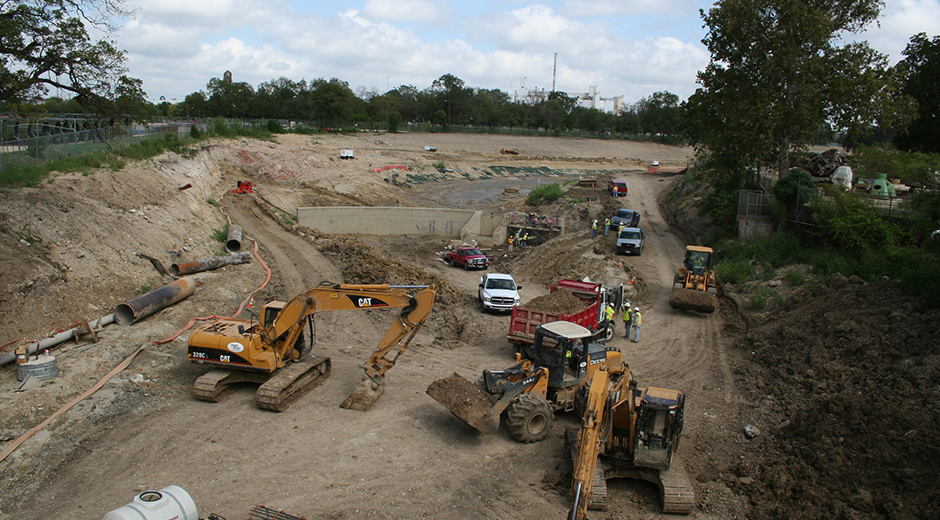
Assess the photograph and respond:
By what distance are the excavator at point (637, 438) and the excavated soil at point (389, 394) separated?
448mm

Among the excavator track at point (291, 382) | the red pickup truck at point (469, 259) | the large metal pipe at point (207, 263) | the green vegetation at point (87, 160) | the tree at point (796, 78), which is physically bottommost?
the red pickup truck at point (469, 259)

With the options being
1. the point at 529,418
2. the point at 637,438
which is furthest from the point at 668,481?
the point at 529,418

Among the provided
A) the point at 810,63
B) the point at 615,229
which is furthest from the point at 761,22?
the point at 615,229

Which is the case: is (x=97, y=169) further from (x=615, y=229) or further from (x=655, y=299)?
(x=615, y=229)

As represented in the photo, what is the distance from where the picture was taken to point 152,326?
1839 centimetres

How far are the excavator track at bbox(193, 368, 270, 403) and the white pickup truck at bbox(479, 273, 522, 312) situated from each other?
34.7 feet

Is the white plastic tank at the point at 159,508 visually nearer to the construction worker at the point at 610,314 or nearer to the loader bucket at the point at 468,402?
the loader bucket at the point at 468,402

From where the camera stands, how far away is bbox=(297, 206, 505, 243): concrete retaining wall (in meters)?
40.2

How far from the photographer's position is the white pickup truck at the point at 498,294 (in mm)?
23812

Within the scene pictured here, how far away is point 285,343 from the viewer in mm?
14969

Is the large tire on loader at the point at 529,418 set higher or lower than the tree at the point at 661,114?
lower

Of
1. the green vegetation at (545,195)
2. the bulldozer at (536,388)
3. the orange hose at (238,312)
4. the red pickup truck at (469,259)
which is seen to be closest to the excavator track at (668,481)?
the bulldozer at (536,388)

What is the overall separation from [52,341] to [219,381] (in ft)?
16.4

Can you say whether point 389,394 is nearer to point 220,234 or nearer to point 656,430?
point 656,430
